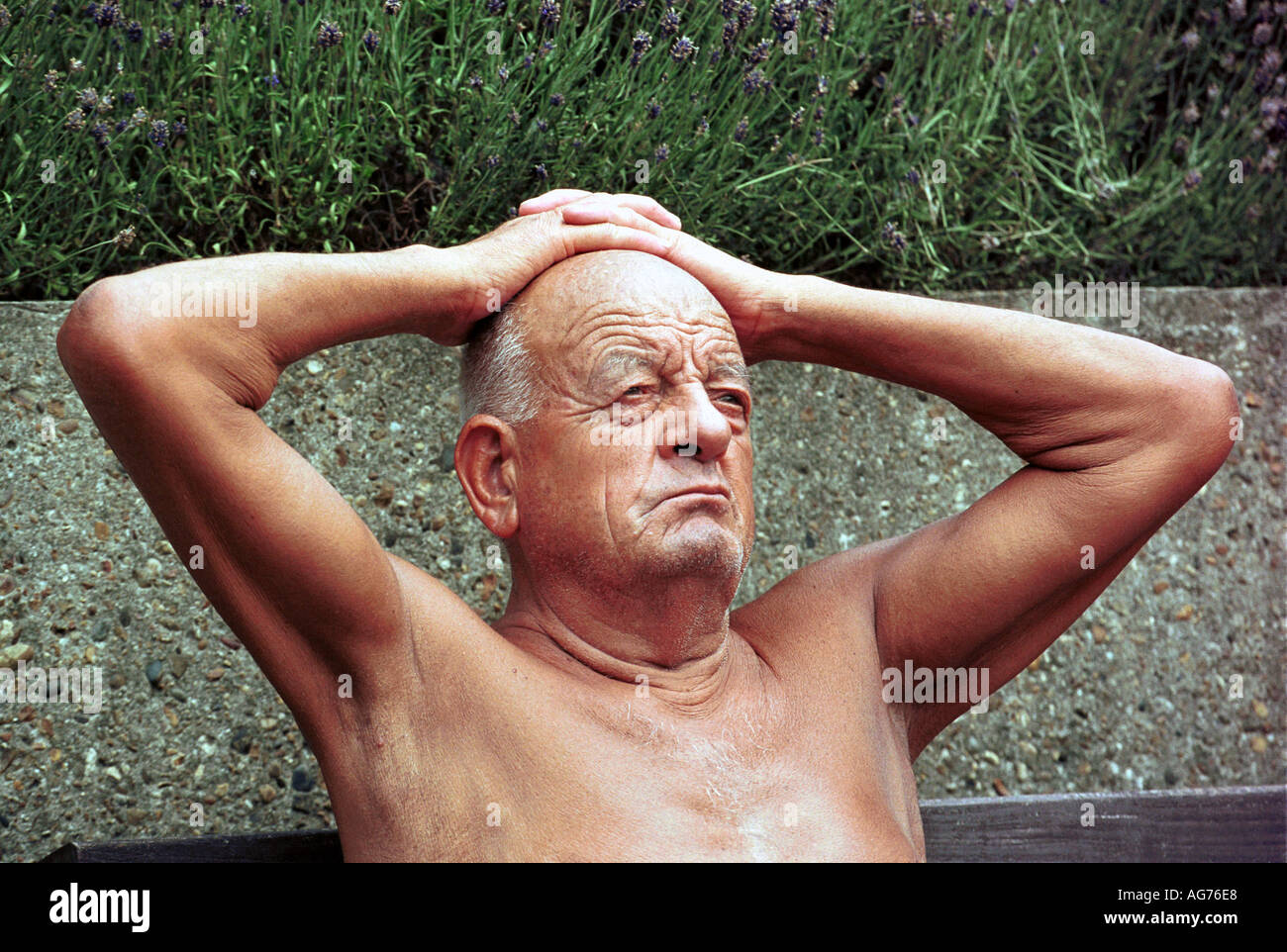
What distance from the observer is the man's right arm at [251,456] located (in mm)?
2236

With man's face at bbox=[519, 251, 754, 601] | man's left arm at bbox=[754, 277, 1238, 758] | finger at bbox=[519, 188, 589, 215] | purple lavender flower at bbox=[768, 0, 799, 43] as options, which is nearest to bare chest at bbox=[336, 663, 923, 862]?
man's face at bbox=[519, 251, 754, 601]

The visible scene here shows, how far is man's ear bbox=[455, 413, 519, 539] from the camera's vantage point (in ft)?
8.58

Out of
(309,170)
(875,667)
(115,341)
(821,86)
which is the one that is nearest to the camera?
(115,341)

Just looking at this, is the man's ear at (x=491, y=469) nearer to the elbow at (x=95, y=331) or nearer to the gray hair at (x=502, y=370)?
the gray hair at (x=502, y=370)

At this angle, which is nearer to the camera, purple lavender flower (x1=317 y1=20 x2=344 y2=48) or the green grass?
purple lavender flower (x1=317 y1=20 x2=344 y2=48)

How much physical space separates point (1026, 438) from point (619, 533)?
2.71 feet

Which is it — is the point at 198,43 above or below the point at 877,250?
above

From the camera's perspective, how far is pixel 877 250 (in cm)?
425

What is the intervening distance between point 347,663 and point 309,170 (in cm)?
173

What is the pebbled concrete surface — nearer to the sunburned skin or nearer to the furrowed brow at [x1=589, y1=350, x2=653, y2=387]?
the sunburned skin

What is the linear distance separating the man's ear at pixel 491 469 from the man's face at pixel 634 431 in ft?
0.11

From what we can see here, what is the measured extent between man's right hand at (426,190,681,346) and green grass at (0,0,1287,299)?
1.05 meters
